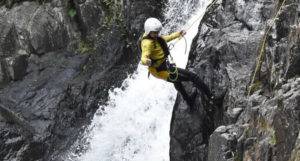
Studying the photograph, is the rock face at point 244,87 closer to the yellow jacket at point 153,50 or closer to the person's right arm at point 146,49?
the yellow jacket at point 153,50

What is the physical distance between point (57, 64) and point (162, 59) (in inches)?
289

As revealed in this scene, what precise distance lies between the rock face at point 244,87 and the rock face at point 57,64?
192 inches

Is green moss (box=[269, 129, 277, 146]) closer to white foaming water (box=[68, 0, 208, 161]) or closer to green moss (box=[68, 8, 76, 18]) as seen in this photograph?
white foaming water (box=[68, 0, 208, 161])

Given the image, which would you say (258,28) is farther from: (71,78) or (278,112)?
(71,78)

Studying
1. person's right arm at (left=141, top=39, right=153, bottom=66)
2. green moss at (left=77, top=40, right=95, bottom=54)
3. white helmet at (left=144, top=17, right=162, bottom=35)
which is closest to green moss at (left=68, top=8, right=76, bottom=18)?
green moss at (left=77, top=40, right=95, bottom=54)

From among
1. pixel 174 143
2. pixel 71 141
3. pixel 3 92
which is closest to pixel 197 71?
pixel 174 143

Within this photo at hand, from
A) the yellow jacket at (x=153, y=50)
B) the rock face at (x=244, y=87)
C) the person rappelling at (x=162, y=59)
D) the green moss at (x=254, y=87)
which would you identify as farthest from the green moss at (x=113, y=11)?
the green moss at (x=254, y=87)

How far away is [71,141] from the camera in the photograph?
17.1 meters

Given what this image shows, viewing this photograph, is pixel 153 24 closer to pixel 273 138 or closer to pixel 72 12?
pixel 273 138

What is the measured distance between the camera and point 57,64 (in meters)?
A: 18.3

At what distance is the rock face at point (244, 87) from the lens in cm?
845

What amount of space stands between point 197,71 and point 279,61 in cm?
317

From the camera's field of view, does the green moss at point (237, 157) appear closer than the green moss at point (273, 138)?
No

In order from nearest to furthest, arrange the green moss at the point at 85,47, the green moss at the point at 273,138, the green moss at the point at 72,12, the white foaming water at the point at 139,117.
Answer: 1. the green moss at the point at 273,138
2. the white foaming water at the point at 139,117
3. the green moss at the point at 85,47
4. the green moss at the point at 72,12
